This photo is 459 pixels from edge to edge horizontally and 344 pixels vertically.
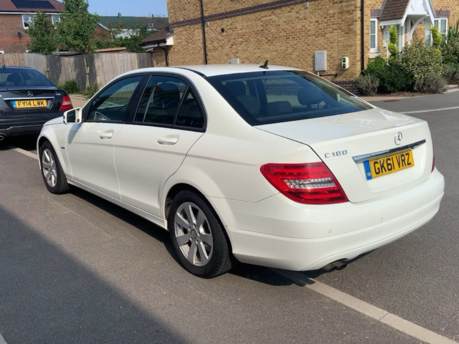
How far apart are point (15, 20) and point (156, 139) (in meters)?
52.0

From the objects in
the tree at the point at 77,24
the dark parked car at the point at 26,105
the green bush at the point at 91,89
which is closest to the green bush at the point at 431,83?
the dark parked car at the point at 26,105

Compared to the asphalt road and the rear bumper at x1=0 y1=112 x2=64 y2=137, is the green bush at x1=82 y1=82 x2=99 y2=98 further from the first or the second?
the asphalt road

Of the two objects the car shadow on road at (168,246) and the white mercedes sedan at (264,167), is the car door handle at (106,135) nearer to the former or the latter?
the white mercedes sedan at (264,167)

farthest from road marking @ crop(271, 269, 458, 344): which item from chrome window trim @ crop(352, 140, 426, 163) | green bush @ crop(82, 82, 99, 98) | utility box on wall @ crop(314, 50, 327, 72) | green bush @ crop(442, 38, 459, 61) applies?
green bush @ crop(82, 82, 99, 98)

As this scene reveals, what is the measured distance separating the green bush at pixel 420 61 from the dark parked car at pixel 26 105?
509 inches

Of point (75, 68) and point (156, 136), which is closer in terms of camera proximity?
point (156, 136)

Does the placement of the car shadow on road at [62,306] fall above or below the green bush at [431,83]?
below

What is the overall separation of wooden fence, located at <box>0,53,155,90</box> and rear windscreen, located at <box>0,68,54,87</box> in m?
14.7

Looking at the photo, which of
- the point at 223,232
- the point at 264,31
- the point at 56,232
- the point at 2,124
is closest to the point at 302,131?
the point at 223,232

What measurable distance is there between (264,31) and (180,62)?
21.8ft

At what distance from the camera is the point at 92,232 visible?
490cm

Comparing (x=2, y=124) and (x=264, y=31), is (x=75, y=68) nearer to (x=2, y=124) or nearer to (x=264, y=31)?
(x=264, y=31)

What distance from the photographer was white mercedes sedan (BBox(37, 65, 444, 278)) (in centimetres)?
309

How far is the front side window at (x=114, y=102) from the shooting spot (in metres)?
4.70
